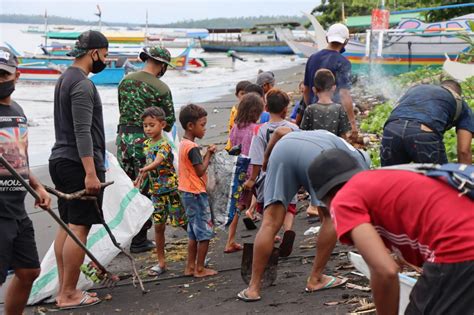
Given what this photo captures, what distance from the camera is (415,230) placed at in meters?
2.94

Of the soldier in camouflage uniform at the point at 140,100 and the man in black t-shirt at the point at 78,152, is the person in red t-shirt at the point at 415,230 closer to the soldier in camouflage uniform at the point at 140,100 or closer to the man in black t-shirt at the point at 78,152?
the man in black t-shirt at the point at 78,152

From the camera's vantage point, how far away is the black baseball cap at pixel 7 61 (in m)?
4.66

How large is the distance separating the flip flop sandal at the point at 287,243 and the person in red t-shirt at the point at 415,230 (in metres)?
2.81

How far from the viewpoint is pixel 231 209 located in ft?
22.0

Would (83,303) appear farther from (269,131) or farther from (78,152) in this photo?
(269,131)

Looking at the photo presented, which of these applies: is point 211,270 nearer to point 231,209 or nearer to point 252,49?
point 231,209

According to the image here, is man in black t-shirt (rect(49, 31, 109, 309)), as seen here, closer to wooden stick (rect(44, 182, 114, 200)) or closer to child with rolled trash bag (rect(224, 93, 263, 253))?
wooden stick (rect(44, 182, 114, 200))

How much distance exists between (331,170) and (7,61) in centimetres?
251

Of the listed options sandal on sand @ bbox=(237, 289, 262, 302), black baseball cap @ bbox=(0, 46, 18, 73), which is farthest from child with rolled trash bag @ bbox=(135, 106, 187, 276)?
black baseball cap @ bbox=(0, 46, 18, 73)

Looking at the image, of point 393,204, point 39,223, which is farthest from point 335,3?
point 393,204

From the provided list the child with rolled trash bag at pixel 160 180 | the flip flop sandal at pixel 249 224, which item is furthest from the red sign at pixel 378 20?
the child with rolled trash bag at pixel 160 180

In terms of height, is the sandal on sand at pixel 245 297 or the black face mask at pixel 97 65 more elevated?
the black face mask at pixel 97 65

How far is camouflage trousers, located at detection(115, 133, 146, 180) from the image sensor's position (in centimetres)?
698

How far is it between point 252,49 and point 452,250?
67461mm
